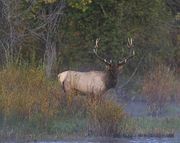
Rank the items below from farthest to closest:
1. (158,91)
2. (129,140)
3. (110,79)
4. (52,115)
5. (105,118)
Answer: (158,91), (110,79), (52,115), (105,118), (129,140)

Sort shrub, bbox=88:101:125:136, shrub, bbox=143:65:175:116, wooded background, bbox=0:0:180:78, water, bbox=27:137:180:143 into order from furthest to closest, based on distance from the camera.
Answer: wooded background, bbox=0:0:180:78
shrub, bbox=143:65:175:116
shrub, bbox=88:101:125:136
water, bbox=27:137:180:143

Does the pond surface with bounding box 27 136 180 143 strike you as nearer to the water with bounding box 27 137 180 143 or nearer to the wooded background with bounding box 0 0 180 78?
the water with bounding box 27 137 180 143

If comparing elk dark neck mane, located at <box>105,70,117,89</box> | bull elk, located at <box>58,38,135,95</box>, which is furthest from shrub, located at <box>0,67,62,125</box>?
elk dark neck mane, located at <box>105,70,117,89</box>

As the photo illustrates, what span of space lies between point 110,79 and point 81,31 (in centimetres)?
452

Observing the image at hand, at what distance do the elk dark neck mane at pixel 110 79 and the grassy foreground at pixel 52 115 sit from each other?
1175 millimetres

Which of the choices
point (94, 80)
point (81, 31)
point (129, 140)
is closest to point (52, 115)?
point (129, 140)

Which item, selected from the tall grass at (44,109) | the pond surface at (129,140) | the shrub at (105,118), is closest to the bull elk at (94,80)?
the tall grass at (44,109)

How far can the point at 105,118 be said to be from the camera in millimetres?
17234

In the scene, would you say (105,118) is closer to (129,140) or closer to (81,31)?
(129,140)

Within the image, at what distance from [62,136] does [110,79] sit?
3.41 metres

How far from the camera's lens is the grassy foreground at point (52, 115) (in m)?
17.3

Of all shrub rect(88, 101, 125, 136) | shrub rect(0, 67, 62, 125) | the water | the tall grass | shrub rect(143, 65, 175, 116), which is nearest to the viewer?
the water

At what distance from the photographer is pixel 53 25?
23547 mm

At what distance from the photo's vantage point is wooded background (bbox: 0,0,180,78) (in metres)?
22.4
